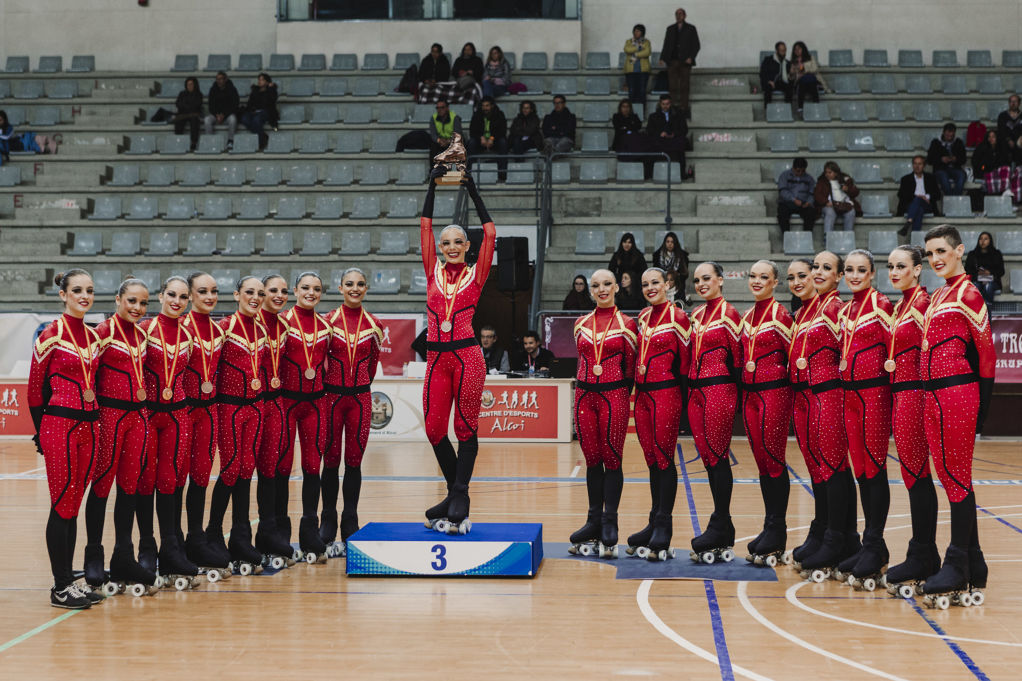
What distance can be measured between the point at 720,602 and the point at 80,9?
69.7ft

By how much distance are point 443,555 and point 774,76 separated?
52.2 ft

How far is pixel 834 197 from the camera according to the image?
17.6 metres

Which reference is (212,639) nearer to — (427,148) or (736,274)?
(736,274)

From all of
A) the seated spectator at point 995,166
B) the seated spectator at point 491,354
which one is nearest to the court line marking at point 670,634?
→ the seated spectator at point 491,354

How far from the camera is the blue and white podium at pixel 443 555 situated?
22.4 ft

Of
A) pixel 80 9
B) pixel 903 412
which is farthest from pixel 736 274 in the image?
pixel 80 9

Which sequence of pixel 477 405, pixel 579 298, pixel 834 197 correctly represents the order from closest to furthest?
pixel 477 405, pixel 579 298, pixel 834 197

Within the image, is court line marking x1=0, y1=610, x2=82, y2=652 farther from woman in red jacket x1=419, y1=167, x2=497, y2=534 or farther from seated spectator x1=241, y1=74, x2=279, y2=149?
seated spectator x1=241, y1=74, x2=279, y2=149

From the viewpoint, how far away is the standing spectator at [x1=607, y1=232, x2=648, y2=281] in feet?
50.0

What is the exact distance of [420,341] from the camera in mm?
14531

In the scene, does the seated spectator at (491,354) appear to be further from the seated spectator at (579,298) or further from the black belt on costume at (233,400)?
the black belt on costume at (233,400)

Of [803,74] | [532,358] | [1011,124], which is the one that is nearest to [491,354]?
[532,358]

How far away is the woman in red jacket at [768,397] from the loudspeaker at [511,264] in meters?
4.23

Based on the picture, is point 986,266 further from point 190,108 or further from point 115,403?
point 190,108
